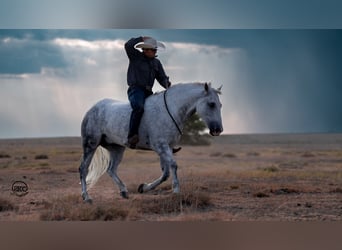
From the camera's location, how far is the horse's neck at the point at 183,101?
300 inches

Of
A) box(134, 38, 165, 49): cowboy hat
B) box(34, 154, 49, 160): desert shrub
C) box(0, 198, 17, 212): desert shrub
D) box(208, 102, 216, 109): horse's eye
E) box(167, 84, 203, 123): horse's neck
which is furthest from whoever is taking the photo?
box(34, 154, 49, 160): desert shrub

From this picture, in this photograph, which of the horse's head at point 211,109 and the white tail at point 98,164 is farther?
the white tail at point 98,164

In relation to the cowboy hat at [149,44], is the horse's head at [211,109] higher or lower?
lower

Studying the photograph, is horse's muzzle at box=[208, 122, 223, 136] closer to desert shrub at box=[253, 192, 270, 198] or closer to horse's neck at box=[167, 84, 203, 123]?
horse's neck at box=[167, 84, 203, 123]

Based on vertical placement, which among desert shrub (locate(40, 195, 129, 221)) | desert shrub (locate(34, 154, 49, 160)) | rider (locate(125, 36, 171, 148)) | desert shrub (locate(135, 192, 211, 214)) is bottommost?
desert shrub (locate(40, 195, 129, 221))

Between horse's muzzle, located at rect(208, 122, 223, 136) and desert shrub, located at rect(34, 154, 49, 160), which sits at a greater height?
desert shrub, located at rect(34, 154, 49, 160)

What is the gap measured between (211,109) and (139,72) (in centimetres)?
111

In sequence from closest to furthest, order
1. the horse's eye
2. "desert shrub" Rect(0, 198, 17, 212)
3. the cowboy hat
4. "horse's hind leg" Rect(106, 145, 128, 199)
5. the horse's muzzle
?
the horse's muzzle < the horse's eye < the cowboy hat < "desert shrub" Rect(0, 198, 17, 212) < "horse's hind leg" Rect(106, 145, 128, 199)

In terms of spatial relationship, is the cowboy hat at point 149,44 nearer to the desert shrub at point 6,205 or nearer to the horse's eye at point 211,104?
the horse's eye at point 211,104

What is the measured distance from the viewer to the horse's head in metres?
7.31

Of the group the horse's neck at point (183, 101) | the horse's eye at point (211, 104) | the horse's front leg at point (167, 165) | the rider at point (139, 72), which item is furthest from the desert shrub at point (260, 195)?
the rider at point (139, 72)

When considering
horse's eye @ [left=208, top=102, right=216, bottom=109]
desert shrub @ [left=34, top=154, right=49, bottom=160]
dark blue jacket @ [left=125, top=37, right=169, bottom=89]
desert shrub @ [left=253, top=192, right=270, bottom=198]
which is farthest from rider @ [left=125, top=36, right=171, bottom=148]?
desert shrub @ [left=34, top=154, right=49, bottom=160]

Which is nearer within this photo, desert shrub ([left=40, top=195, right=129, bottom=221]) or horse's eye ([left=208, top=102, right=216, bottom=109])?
desert shrub ([left=40, top=195, right=129, bottom=221])

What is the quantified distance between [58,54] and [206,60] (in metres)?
2.19
